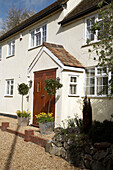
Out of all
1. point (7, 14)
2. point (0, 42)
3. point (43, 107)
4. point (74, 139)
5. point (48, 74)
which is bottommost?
point (74, 139)

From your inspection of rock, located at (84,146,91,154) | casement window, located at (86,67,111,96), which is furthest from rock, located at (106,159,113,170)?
casement window, located at (86,67,111,96)

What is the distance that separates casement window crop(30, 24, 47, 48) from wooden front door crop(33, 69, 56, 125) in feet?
11.1

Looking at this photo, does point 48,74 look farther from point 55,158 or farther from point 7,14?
point 7,14

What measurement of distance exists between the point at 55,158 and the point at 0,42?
15.5 metres

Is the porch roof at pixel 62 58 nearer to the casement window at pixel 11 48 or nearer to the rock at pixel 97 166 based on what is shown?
the rock at pixel 97 166

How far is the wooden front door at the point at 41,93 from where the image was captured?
977 centimetres

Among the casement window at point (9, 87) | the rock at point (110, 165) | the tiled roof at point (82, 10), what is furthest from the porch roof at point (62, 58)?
the casement window at point (9, 87)

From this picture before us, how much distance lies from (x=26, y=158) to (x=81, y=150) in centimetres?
164

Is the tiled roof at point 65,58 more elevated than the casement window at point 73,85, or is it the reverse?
the tiled roof at point 65,58

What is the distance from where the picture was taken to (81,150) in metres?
5.49

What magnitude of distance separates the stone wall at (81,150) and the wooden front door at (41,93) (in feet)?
10.6

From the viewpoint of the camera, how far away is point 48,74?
33.1 feet

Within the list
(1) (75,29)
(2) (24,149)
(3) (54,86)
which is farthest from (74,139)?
(1) (75,29)

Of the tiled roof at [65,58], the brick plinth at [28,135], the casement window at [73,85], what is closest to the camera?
the brick plinth at [28,135]
